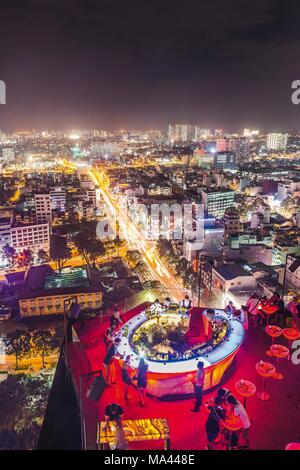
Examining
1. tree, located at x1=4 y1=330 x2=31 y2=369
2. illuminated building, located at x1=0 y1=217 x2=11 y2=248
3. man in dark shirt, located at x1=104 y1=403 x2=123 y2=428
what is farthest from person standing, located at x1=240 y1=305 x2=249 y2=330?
illuminated building, located at x1=0 y1=217 x2=11 y2=248

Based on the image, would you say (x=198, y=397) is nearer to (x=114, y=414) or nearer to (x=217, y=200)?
(x=114, y=414)

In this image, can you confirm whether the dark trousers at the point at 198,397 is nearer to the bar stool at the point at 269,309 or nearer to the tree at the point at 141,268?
the bar stool at the point at 269,309

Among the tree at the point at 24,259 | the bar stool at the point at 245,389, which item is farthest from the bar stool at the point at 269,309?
the tree at the point at 24,259

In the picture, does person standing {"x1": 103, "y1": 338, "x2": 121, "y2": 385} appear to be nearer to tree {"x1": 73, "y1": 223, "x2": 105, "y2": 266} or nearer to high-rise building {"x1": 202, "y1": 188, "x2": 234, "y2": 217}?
tree {"x1": 73, "y1": 223, "x2": 105, "y2": 266}

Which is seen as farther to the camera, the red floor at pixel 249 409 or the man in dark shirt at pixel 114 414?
the red floor at pixel 249 409

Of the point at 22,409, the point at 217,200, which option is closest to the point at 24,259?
the point at 22,409

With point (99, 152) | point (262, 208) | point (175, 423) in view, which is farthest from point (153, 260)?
point (99, 152)

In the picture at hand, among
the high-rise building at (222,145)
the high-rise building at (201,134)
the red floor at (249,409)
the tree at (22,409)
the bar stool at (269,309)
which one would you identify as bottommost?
the tree at (22,409)

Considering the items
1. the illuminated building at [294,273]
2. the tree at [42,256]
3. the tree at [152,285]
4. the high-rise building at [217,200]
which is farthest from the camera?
the high-rise building at [217,200]
